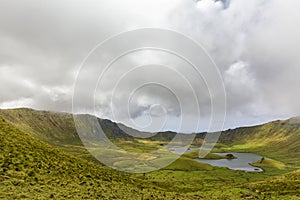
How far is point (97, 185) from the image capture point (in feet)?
125

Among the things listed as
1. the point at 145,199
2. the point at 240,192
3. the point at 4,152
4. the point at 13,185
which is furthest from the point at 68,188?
the point at 240,192

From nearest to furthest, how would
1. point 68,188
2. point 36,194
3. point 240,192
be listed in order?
1. point 36,194
2. point 68,188
3. point 240,192

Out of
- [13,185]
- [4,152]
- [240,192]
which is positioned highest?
[4,152]

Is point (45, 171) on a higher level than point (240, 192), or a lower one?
higher

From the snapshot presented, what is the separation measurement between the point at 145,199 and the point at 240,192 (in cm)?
3190

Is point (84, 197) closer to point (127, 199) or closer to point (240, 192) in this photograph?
point (127, 199)

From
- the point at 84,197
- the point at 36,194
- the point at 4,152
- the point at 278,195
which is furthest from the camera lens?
the point at 278,195

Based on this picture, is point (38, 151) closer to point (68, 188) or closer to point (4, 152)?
point (4, 152)

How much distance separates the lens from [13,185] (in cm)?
2756

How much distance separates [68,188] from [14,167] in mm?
8645

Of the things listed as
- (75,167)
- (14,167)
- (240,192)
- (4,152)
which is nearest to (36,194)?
(14,167)

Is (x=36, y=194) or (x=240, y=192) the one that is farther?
(x=240, y=192)

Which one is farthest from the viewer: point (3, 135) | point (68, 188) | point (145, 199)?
point (3, 135)

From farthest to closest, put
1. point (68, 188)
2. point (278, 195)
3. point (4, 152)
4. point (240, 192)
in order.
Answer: point (240, 192)
point (278, 195)
point (4, 152)
point (68, 188)
